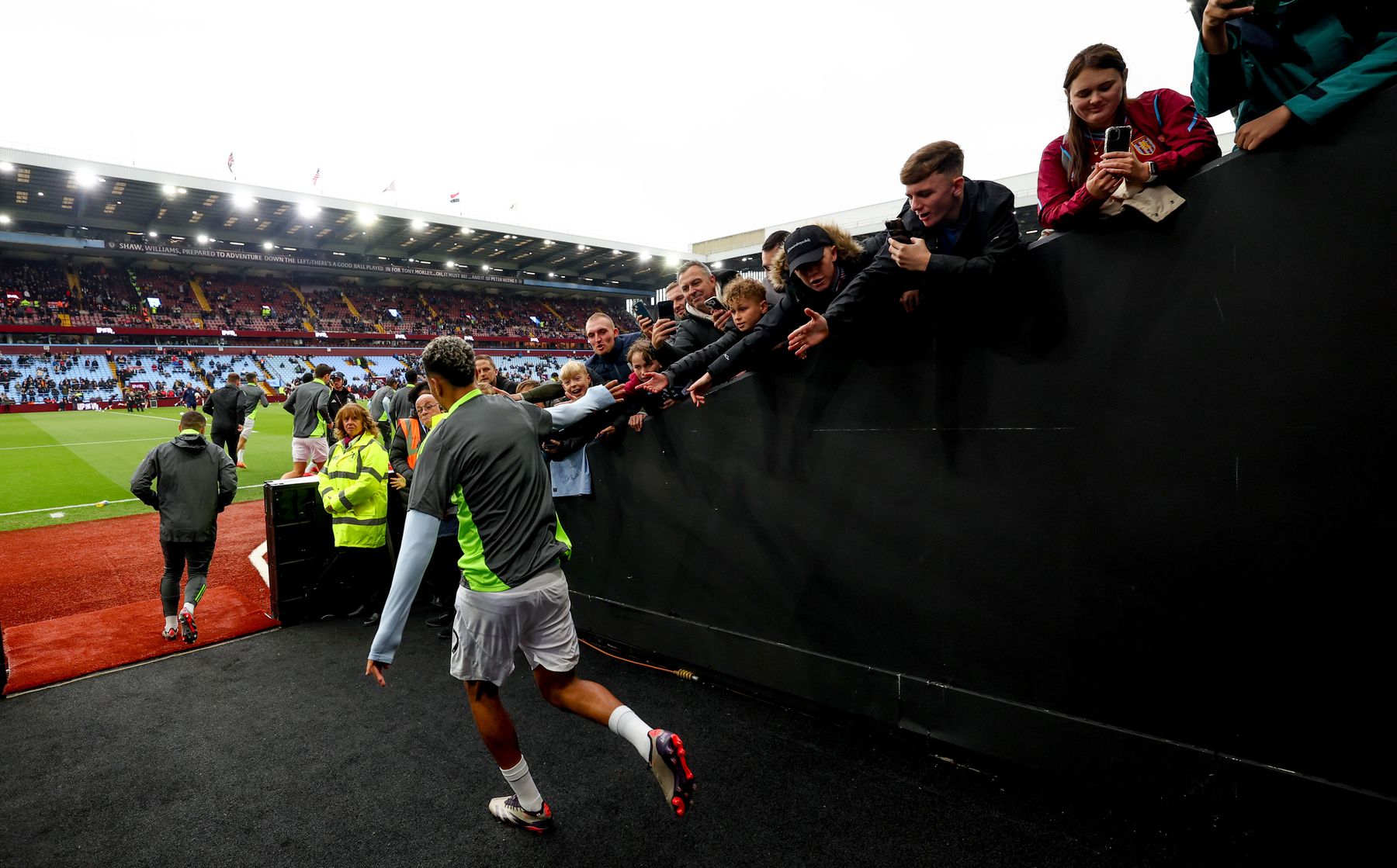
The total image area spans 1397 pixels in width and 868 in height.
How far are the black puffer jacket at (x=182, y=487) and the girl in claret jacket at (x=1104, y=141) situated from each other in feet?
20.1

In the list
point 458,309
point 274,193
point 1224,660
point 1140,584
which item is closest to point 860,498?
point 1140,584

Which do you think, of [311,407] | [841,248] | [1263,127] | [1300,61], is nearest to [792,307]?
[841,248]

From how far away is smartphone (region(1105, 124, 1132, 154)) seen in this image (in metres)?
2.17

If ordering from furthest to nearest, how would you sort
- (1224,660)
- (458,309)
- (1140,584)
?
(458,309)
(1140,584)
(1224,660)

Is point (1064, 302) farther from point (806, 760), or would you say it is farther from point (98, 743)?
point (98, 743)

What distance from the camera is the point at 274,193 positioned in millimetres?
32531

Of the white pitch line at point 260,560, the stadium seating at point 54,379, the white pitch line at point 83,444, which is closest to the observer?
the white pitch line at point 260,560

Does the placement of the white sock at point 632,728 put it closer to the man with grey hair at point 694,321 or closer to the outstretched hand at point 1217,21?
the man with grey hair at point 694,321

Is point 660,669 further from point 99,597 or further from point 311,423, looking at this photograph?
point 311,423

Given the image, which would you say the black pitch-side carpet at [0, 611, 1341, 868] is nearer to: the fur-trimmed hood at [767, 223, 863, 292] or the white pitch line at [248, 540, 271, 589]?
the fur-trimmed hood at [767, 223, 863, 292]

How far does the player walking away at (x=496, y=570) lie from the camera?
257 centimetres

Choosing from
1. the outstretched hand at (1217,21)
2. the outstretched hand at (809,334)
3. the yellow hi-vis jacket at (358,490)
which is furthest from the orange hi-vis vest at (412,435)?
the outstretched hand at (1217,21)

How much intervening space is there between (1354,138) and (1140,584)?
5.47ft

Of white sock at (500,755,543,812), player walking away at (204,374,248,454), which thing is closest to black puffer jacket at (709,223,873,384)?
white sock at (500,755,543,812)
